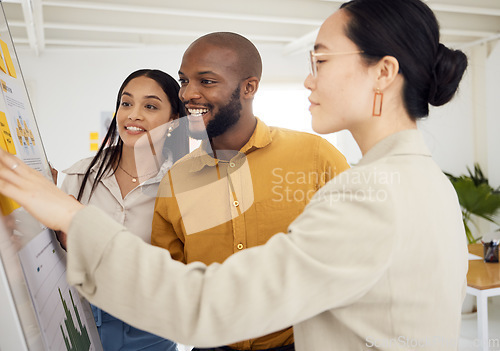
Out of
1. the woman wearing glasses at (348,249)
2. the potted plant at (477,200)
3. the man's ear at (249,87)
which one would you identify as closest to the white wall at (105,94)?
the potted plant at (477,200)

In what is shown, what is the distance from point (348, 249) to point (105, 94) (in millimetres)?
3286

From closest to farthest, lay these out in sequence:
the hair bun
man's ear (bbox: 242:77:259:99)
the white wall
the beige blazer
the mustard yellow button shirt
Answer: the beige blazer < the hair bun < the mustard yellow button shirt < man's ear (bbox: 242:77:259:99) < the white wall

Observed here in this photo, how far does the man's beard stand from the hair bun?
0.53 metres

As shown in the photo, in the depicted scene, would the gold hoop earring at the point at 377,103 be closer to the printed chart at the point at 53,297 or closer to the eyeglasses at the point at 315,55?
the eyeglasses at the point at 315,55

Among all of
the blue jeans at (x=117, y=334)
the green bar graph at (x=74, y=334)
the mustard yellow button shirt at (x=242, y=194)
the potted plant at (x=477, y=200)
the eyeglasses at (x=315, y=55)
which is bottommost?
the potted plant at (x=477, y=200)

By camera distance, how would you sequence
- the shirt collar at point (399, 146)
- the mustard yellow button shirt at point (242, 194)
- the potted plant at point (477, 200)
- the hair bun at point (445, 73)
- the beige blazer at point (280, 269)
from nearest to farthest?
1. the beige blazer at point (280, 269)
2. the shirt collar at point (399, 146)
3. the hair bun at point (445, 73)
4. the mustard yellow button shirt at point (242, 194)
5. the potted plant at point (477, 200)

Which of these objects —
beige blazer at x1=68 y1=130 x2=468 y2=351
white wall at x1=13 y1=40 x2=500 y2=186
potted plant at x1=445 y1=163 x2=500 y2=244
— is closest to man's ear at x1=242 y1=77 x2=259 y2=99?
beige blazer at x1=68 y1=130 x2=468 y2=351

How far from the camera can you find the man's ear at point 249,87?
A: 1.23m

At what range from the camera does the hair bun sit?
0.80 m

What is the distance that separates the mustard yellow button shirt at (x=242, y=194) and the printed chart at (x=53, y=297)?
0.93 ft

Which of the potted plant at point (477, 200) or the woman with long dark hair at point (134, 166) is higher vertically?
the woman with long dark hair at point (134, 166)

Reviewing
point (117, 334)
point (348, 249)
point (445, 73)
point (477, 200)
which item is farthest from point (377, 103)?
point (477, 200)

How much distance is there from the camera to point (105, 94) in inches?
138

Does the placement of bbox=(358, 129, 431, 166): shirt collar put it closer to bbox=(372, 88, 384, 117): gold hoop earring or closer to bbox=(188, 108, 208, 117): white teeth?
bbox=(372, 88, 384, 117): gold hoop earring
